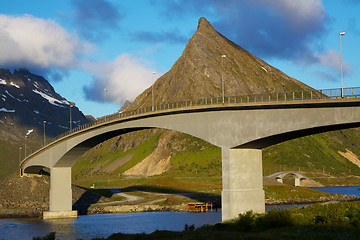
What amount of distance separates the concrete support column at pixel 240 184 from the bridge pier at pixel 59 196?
3973cm

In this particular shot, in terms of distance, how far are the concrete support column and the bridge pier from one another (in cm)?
3973

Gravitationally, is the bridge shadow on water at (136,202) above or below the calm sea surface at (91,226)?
above

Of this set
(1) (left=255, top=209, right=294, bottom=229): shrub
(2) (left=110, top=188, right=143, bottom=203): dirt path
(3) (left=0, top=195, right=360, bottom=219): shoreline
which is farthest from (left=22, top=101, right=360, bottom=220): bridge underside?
(2) (left=110, top=188, right=143, bottom=203): dirt path

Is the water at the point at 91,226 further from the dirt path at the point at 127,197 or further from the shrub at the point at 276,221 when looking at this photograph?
the dirt path at the point at 127,197

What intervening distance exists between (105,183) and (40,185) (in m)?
68.8

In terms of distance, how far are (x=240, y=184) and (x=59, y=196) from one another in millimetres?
41335

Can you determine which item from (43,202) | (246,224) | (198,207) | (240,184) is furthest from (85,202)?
(246,224)

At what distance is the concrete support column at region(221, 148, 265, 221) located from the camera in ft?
165

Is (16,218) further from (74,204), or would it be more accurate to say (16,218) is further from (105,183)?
(105,183)

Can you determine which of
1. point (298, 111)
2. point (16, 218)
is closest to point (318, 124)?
point (298, 111)

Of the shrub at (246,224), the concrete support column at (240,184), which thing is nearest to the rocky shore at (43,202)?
the concrete support column at (240,184)

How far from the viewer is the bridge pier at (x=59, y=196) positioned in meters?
81.9

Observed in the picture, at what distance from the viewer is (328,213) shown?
35.0 metres

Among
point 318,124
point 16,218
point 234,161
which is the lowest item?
point 16,218
